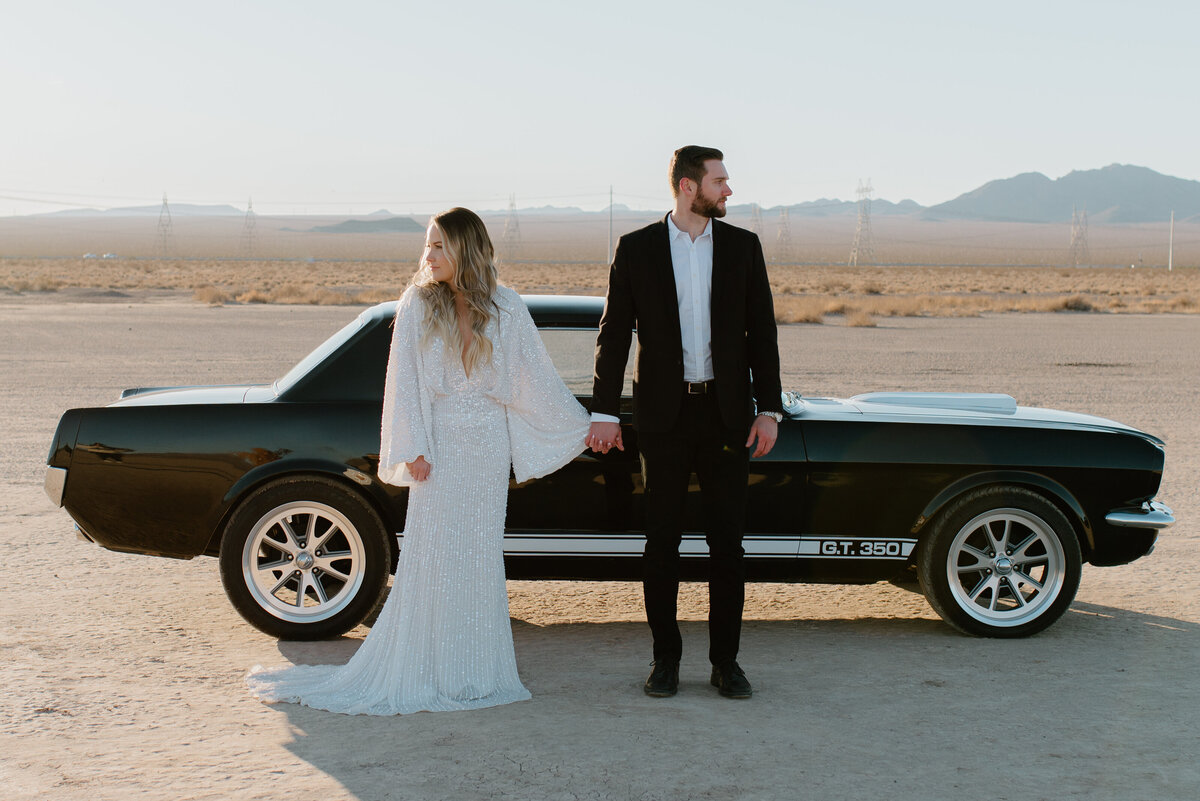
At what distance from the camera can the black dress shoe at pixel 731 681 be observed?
4453 mm

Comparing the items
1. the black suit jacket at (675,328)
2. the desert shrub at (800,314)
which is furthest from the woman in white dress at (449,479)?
the desert shrub at (800,314)

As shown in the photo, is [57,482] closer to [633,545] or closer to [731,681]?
[633,545]

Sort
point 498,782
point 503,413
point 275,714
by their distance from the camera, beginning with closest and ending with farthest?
point 498,782 → point 275,714 → point 503,413

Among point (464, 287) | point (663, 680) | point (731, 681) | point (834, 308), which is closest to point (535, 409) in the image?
point (464, 287)

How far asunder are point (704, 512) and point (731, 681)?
62 cm

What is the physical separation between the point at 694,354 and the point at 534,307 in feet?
3.60

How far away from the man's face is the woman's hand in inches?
53.3

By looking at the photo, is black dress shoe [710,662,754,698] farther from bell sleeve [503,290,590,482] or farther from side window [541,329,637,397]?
side window [541,329,637,397]

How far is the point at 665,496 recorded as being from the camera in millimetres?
4520

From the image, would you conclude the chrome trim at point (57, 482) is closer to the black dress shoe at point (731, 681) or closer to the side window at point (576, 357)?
the side window at point (576, 357)

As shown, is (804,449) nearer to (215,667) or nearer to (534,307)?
(534,307)

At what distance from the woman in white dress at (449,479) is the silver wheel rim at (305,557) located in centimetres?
58

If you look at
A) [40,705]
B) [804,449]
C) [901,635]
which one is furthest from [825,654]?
[40,705]

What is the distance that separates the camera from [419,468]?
176 inches
